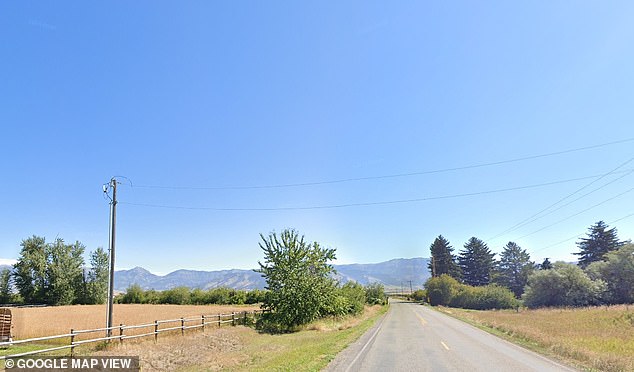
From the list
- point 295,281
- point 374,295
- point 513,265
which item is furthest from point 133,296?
point 513,265

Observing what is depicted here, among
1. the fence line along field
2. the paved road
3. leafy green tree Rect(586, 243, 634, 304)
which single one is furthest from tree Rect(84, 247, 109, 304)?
leafy green tree Rect(586, 243, 634, 304)

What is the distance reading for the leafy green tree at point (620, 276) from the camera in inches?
2255

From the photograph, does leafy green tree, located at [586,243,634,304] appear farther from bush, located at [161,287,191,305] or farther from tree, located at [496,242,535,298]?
bush, located at [161,287,191,305]

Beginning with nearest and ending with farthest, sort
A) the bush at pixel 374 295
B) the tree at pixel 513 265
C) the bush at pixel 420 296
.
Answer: the bush at pixel 374 295 < the bush at pixel 420 296 < the tree at pixel 513 265

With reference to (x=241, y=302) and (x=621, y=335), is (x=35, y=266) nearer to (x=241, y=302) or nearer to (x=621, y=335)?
(x=241, y=302)

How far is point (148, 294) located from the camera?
8556 cm

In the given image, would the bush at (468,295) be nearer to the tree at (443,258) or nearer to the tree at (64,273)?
the tree at (443,258)

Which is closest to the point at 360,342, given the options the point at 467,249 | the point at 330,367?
the point at 330,367

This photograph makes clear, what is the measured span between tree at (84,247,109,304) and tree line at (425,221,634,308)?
71.3 meters

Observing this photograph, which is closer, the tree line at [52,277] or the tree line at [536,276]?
Result: the tree line at [536,276]

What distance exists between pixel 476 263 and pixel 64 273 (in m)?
117

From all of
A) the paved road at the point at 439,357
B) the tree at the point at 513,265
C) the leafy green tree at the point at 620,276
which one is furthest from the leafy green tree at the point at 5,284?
the tree at the point at 513,265

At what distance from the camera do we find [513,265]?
131 metres

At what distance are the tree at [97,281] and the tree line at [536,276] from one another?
71.3 m
